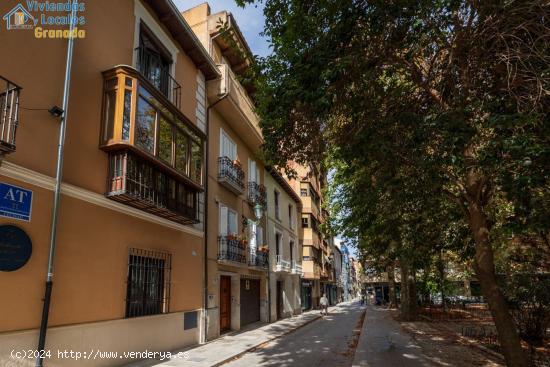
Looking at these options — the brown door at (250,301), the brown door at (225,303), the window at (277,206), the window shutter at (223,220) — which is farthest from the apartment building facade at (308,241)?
the window shutter at (223,220)

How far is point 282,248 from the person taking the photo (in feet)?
86.0

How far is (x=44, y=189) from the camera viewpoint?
7484 millimetres

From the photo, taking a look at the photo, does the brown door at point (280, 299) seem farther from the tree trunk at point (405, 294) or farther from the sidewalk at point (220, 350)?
the sidewalk at point (220, 350)

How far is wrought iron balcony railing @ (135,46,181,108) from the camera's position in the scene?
11637 millimetres

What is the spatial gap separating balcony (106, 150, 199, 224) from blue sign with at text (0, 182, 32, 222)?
86.3 inches

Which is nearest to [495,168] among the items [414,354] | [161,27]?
[414,354]

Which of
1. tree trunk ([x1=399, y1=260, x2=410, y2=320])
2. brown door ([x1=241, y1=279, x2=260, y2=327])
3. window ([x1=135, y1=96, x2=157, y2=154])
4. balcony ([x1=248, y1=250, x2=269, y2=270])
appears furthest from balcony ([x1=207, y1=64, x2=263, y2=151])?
tree trunk ([x1=399, y1=260, x2=410, y2=320])

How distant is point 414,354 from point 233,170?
33.6 feet

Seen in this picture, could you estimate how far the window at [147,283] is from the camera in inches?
392

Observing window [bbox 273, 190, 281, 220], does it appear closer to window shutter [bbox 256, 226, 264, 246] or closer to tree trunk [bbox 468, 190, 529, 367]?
window shutter [bbox 256, 226, 264, 246]

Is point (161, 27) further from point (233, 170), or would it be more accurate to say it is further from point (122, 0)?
point (233, 170)

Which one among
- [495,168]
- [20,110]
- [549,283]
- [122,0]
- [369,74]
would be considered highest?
[122,0]

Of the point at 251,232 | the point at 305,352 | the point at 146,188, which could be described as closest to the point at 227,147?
the point at 251,232

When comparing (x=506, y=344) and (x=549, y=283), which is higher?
(x=549, y=283)
